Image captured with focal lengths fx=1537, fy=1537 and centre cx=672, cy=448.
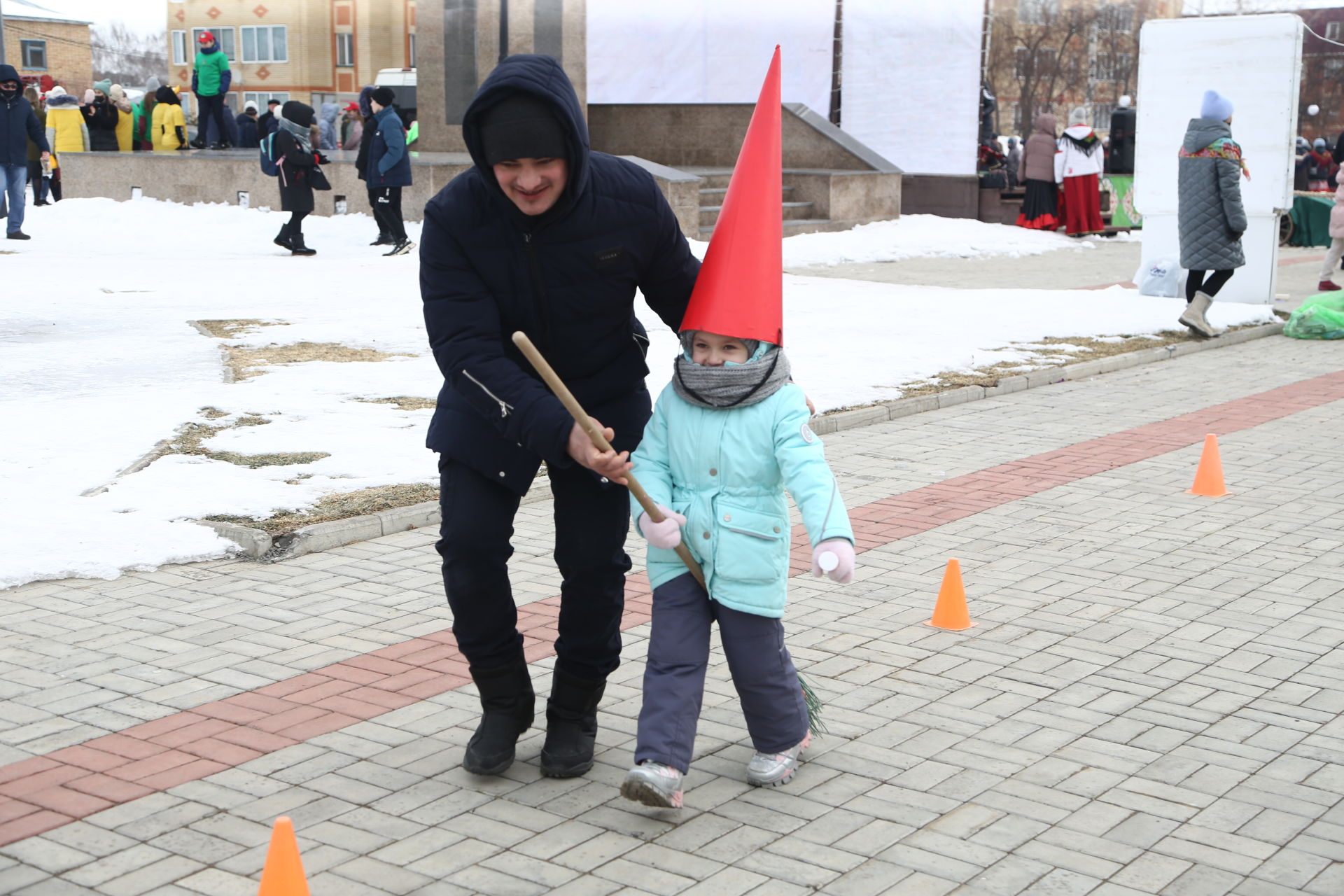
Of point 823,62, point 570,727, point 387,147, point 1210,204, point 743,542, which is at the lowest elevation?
point 570,727

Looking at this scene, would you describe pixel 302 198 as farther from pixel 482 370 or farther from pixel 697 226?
pixel 482 370

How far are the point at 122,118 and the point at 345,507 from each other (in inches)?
822

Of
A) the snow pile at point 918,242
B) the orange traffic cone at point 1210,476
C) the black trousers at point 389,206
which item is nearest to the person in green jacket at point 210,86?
the black trousers at point 389,206

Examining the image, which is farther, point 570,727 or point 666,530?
point 570,727

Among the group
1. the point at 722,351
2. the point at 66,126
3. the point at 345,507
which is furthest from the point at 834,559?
the point at 66,126

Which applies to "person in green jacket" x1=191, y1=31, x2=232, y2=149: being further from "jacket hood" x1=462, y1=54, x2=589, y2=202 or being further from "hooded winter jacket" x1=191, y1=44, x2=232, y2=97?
"jacket hood" x1=462, y1=54, x2=589, y2=202

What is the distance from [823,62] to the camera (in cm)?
2566

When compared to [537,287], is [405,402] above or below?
below

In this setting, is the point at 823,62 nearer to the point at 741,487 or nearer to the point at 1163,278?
the point at 1163,278

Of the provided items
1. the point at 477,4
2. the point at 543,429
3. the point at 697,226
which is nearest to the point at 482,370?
the point at 543,429

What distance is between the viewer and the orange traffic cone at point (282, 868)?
3.06 m

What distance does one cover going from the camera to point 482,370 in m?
3.72

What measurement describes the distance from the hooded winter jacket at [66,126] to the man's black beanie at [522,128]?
23.4 meters

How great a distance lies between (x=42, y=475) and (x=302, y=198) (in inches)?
451
